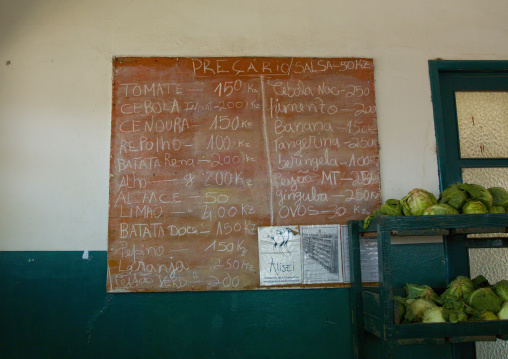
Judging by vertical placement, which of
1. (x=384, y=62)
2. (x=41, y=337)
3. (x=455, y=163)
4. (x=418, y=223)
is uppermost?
(x=384, y=62)

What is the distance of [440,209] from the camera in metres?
2.58

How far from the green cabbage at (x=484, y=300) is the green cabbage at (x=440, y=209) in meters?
0.54

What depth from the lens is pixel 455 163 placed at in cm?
321

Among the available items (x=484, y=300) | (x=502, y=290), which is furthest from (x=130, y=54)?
(x=502, y=290)

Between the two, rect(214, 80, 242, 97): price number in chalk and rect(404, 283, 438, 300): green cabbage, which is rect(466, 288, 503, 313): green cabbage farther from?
rect(214, 80, 242, 97): price number in chalk

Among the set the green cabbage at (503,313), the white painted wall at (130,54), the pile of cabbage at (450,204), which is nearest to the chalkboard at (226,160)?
the white painted wall at (130,54)

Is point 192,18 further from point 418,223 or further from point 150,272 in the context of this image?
point 418,223

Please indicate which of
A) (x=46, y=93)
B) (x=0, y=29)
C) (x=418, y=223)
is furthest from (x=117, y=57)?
(x=418, y=223)

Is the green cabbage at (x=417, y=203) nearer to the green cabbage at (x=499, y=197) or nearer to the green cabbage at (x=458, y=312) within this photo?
the green cabbage at (x=499, y=197)

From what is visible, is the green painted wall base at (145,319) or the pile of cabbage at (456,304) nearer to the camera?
the pile of cabbage at (456,304)

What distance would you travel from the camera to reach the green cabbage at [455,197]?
2684mm

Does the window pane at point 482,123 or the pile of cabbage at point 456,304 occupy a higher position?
the window pane at point 482,123

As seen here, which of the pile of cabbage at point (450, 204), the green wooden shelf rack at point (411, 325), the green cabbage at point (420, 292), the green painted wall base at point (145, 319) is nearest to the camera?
the green wooden shelf rack at point (411, 325)

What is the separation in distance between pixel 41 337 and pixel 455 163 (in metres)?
3.48
